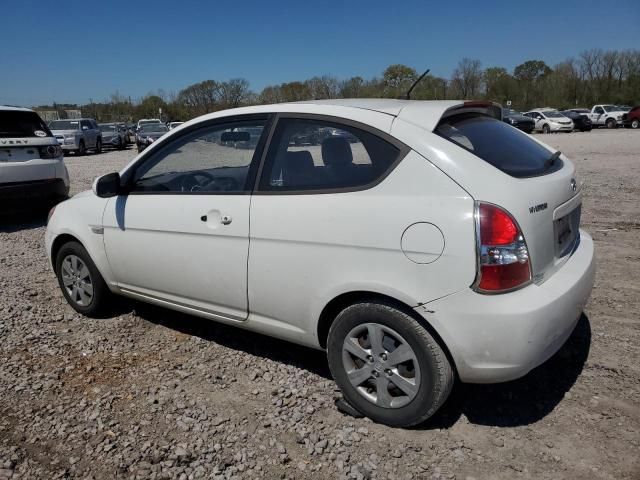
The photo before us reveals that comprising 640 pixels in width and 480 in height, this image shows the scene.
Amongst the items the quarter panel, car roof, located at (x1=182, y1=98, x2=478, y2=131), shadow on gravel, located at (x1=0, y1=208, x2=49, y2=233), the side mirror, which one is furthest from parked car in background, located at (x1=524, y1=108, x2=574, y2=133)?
the quarter panel

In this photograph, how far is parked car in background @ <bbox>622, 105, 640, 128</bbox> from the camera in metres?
36.1

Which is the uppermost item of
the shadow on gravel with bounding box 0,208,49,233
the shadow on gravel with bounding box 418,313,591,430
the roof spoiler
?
the roof spoiler

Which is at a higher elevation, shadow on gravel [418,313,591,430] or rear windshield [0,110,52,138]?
rear windshield [0,110,52,138]

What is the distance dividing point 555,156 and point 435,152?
45.0 inches

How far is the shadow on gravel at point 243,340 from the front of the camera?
12.1 ft

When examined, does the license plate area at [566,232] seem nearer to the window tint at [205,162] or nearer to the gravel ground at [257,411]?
the gravel ground at [257,411]

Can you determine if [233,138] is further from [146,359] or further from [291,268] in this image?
[146,359]

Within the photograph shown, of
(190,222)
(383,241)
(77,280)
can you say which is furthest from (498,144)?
(77,280)

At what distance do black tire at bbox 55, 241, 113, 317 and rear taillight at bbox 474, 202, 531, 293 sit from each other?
10.3 feet

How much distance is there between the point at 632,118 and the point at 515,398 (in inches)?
1595

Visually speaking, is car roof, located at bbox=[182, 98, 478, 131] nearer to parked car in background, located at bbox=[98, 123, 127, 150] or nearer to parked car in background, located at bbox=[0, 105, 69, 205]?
parked car in background, located at bbox=[0, 105, 69, 205]

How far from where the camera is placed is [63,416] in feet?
10.2

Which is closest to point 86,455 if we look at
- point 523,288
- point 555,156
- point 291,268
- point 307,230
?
point 291,268

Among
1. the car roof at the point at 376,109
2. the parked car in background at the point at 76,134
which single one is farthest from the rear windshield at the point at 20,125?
the parked car in background at the point at 76,134
